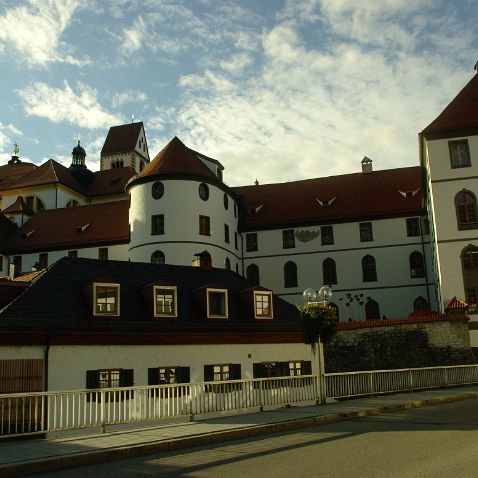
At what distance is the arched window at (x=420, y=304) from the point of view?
4756cm

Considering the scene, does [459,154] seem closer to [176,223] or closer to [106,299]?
[176,223]

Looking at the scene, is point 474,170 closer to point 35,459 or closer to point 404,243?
point 404,243

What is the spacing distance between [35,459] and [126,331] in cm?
987

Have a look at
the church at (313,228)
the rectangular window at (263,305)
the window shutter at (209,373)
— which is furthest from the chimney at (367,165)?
the window shutter at (209,373)

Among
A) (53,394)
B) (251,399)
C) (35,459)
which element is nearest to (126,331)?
(251,399)

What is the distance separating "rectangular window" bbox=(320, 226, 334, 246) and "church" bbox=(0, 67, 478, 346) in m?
0.09

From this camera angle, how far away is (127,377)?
2089cm

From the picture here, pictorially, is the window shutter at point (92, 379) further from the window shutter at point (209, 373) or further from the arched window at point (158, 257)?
the arched window at point (158, 257)

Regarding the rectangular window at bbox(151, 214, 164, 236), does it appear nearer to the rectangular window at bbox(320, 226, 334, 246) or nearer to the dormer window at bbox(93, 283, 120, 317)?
the rectangular window at bbox(320, 226, 334, 246)

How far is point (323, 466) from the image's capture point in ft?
33.0

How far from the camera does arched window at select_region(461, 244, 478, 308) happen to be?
121 feet

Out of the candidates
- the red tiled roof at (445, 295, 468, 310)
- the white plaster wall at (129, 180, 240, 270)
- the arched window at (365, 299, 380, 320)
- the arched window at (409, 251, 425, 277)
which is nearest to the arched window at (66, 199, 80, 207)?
the white plaster wall at (129, 180, 240, 270)

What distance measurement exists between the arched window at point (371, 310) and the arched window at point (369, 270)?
1.84 m

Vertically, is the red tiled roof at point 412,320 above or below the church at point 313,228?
below
